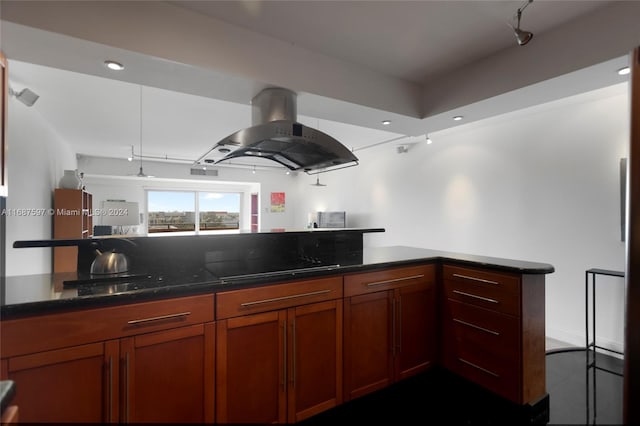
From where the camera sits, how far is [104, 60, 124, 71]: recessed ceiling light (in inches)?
63.7

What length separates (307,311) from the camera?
5.33 ft

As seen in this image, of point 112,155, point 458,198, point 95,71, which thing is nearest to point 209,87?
point 95,71

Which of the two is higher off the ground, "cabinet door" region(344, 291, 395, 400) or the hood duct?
the hood duct

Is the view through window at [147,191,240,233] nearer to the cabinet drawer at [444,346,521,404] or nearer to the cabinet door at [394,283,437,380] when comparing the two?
the cabinet door at [394,283,437,380]

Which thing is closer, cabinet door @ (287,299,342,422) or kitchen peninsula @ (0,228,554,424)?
kitchen peninsula @ (0,228,554,424)

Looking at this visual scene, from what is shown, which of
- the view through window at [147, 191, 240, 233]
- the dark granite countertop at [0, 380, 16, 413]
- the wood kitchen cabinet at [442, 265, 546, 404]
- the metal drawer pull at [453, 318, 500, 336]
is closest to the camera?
the dark granite countertop at [0, 380, 16, 413]

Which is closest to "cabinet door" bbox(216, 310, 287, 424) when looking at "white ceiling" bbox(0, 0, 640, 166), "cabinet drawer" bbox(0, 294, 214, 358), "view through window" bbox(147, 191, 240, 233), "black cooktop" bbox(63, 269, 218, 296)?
"cabinet drawer" bbox(0, 294, 214, 358)

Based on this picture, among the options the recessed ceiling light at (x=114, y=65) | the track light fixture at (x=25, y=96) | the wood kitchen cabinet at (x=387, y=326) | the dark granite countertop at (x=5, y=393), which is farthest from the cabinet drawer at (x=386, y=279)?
the track light fixture at (x=25, y=96)

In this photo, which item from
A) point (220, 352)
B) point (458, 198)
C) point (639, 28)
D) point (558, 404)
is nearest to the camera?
point (220, 352)

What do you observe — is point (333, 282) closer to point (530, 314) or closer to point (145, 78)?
point (530, 314)

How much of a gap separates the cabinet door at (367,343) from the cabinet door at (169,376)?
2.61ft

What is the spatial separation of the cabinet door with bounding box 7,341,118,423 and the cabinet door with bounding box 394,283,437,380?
1.57 meters

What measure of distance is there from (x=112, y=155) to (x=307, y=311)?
6.30 meters

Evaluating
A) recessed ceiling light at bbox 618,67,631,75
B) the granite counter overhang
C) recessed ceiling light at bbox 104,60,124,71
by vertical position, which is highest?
recessed ceiling light at bbox 618,67,631,75
